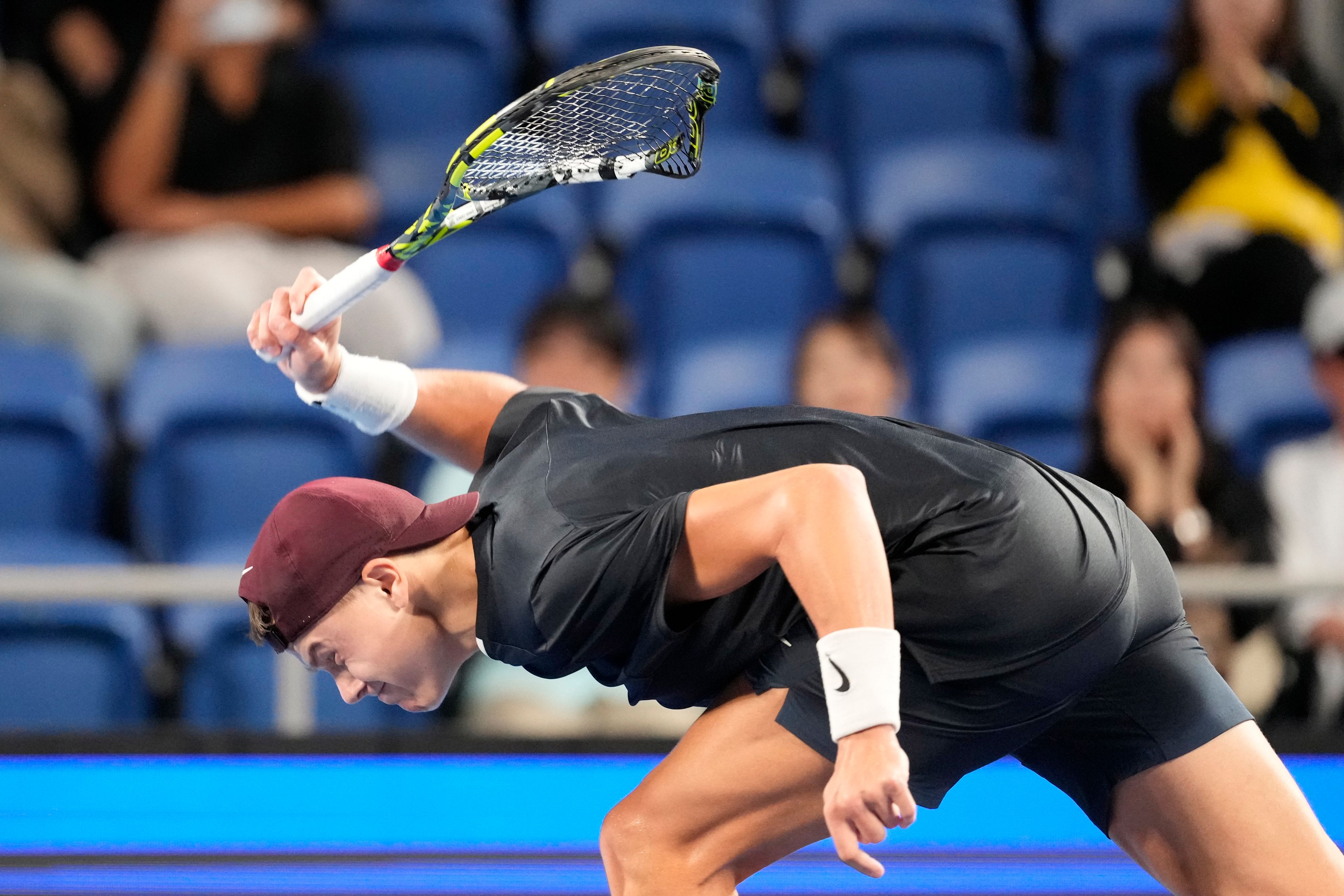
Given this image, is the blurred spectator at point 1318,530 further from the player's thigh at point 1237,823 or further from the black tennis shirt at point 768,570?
the black tennis shirt at point 768,570

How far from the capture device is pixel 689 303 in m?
5.23

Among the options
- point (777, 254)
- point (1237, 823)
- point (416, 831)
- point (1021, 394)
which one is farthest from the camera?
point (777, 254)

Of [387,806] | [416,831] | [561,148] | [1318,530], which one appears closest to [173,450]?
[387,806]

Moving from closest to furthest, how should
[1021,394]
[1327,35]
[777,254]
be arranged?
[1021,394] < [777,254] < [1327,35]

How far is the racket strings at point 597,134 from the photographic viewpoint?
231 cm

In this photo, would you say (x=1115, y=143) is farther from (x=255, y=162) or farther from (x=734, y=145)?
(x=255, y=162)

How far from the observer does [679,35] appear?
576 centimetres

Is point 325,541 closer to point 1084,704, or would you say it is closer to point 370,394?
point 370,394

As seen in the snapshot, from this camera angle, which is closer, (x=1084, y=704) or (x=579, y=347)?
(x=1084, y=704)

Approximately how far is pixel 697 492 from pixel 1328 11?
562 centimetres

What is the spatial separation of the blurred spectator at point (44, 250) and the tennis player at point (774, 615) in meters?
2.66

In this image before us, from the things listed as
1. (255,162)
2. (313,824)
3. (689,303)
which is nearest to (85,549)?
(313,824)

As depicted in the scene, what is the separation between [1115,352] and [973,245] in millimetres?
1032

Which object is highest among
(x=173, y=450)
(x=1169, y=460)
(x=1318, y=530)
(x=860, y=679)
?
(x=860, y=679)
